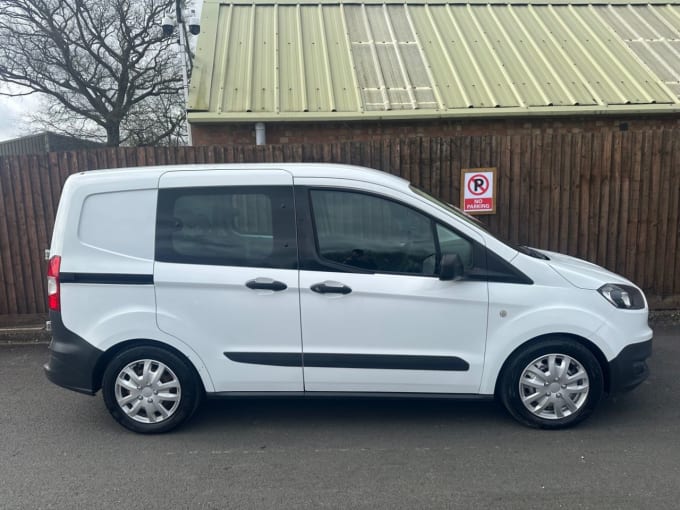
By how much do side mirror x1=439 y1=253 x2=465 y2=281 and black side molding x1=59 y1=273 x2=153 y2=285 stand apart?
1980mm

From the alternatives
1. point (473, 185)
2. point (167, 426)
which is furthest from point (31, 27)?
point (167, 426)

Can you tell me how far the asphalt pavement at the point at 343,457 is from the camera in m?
3.21

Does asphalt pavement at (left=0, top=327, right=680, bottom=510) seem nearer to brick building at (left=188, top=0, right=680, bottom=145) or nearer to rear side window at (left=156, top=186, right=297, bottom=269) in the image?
rear side window at (left=156, top=186, right=297, bottom=269)

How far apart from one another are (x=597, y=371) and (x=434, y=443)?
1227 mm

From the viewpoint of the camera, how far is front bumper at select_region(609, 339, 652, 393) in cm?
389

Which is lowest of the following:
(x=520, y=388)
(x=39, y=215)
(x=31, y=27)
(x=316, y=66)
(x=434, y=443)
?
(x=434, y=443)

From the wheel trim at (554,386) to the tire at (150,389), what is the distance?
231cm

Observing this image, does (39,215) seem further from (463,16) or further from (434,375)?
(463,16)

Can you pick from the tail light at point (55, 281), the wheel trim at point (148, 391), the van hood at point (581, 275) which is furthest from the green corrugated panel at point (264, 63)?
the van hood at point (581, 275)

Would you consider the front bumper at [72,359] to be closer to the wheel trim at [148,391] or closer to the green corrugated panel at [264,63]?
the wheel trim at [148,391]

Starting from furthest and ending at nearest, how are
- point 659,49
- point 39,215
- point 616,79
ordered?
point 659,49, point 616,79, point 39,215

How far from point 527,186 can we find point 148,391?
4881 mm

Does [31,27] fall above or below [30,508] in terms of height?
above

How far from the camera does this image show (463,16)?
10.1m
